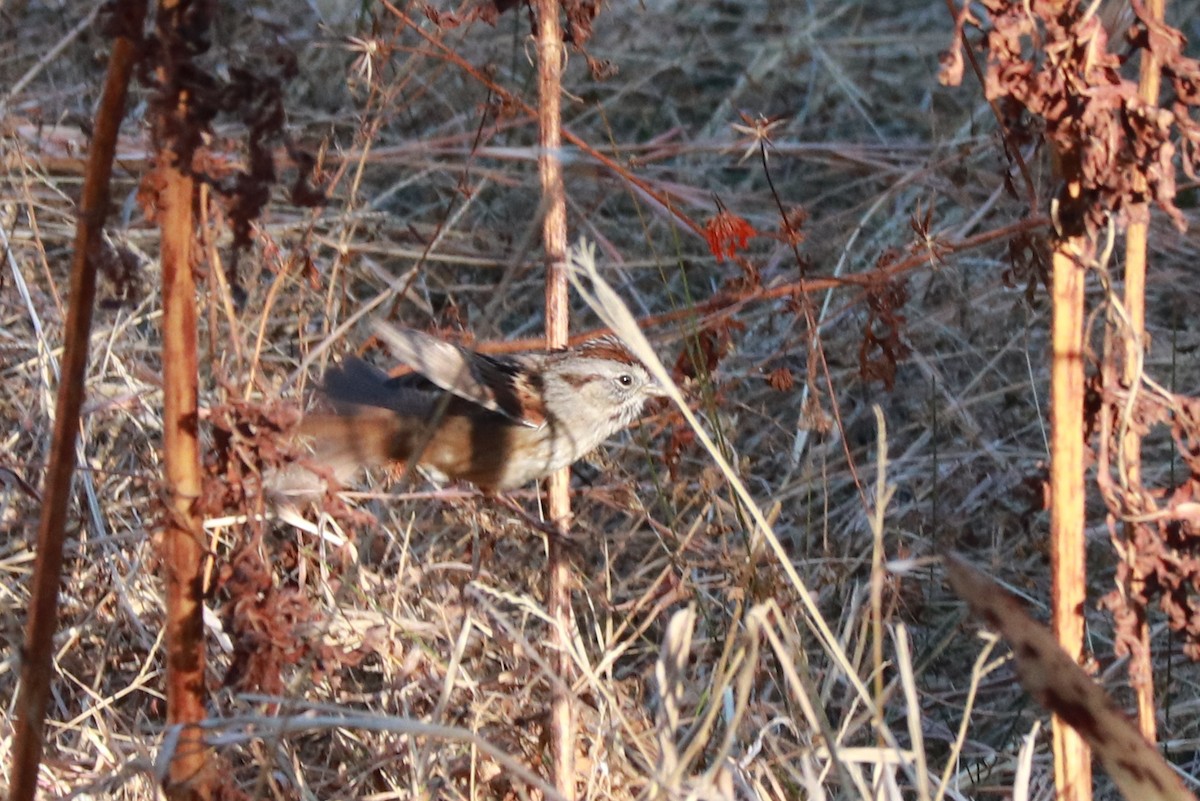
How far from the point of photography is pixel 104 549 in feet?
10.6

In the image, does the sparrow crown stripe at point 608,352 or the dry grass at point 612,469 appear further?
the sparrow crown stripe at point 608,352

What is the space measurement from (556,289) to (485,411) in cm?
104

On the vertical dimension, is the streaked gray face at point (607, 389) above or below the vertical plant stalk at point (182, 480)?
below

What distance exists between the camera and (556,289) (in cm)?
268

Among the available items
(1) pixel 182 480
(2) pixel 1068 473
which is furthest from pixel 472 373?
(2) pixel 1068 473

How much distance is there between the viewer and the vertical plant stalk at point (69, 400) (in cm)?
163

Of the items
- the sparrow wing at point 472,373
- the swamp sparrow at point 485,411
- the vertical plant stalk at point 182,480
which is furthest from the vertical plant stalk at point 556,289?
the vertical plant stalk at point 182,480

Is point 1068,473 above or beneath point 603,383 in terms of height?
above

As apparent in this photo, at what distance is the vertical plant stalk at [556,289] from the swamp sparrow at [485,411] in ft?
1.66

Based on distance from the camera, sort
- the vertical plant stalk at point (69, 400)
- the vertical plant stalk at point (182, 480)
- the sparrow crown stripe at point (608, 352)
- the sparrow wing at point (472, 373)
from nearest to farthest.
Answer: the vertical plant stalk at point (69, 400), the vertical plant stalk at point (182, 480), the sparrow wing at point (472, 373), the sparrow crown stripe at point (608, 352)

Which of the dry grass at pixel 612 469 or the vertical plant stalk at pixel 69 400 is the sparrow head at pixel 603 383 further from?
the vertical plant stalk at pixel 69 400

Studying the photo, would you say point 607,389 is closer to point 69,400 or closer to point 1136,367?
point 1136,367

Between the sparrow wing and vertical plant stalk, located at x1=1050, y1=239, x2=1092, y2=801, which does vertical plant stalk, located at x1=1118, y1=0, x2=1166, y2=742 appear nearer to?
vertical plant stalk, located at x1=1050, y1=239, x2=1092, y2=801

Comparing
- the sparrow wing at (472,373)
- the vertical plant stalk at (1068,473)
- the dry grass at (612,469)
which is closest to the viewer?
the vertical plant stalk at (1068,473)
